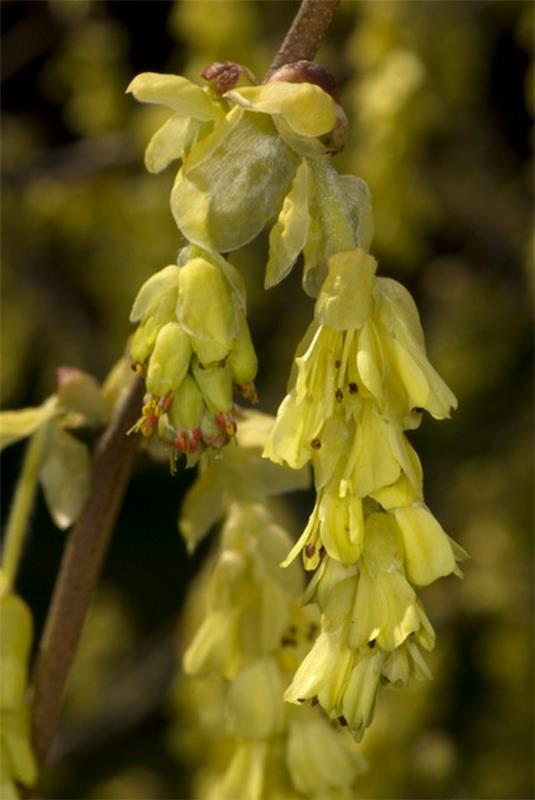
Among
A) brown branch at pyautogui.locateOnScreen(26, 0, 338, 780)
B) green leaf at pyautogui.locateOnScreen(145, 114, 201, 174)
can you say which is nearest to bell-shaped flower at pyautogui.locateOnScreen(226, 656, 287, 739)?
brown branch at pyautogui.locateOnScreen(26, 0, 338, 780)

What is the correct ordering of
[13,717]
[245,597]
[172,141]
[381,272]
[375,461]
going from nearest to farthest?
[375,461], [172,141], [13,717], [245,597], [381,272]

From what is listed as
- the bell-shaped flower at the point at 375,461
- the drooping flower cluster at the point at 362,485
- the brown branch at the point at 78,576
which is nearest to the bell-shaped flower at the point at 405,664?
the drooping flower cluster at the point at 362,485

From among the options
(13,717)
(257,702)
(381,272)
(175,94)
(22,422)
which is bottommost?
(381,272)

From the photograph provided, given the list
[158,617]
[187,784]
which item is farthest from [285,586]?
[158,617]

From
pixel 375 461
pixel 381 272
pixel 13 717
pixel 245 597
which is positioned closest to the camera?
pixel 375 461

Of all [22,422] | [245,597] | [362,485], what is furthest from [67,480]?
[362,485]

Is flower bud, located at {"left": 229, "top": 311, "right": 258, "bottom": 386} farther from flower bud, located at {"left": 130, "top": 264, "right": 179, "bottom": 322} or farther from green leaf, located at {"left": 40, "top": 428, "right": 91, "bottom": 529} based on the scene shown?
green leaf, located at {"left": 40, "top": 428, "right": 91, "bottom": 529}

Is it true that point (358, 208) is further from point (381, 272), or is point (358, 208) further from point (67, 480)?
point (381, 272)

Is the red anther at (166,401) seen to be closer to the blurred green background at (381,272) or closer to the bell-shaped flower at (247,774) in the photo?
the bell-shaped flower at (247,774)
